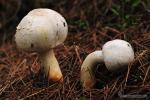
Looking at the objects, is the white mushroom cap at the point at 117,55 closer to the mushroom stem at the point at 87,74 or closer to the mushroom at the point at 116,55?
the mushroom at the point at 116,55

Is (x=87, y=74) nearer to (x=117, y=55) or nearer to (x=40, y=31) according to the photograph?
(x=117, y=55)

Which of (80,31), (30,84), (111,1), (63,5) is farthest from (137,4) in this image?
(30,84)

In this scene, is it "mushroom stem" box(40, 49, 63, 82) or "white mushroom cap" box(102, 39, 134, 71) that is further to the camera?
"mushroom stem" box(40, 49, 63, 82)

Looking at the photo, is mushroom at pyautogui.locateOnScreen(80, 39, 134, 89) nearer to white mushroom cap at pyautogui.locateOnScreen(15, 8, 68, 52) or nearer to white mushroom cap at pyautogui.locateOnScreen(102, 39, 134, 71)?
white mushroom cap at pyautogui.locateOnScreen(102, 39, 134, 71)

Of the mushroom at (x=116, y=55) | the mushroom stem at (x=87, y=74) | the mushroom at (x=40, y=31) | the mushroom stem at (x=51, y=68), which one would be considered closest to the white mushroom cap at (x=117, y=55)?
the mushroom at (x=116, y=55)

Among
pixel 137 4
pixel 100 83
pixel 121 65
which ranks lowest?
pixel 100 83

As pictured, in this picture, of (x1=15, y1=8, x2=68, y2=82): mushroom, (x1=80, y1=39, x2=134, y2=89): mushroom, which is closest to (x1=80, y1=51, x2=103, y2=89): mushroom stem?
(x1=80, y1=39, x2=134, y2=89): mushroom

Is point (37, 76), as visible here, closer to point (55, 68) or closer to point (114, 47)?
point (55, 68)
